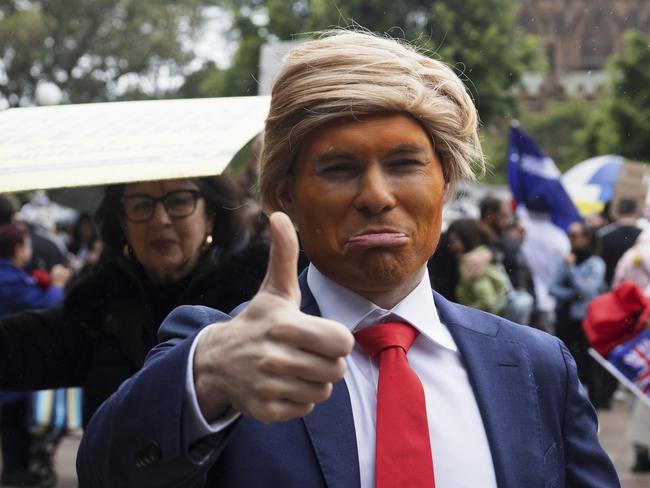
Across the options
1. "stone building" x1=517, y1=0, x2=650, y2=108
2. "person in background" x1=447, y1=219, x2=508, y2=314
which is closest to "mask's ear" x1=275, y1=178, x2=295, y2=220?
"person in background" x1=447, y1=219, x2=508, y2=314

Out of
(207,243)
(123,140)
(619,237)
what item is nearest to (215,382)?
(123,140)

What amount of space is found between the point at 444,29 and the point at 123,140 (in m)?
25.4

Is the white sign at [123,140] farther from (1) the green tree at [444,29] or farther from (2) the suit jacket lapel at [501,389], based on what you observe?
(1) the green tree at [444,29]

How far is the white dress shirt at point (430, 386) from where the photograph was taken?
1854 millimetres

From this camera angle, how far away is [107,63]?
36.6 meters

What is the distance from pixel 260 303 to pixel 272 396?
118 millimetres

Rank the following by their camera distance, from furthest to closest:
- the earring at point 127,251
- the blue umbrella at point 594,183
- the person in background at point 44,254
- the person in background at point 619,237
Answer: the blue umbrella at point 594,183, the person in background at point 619,237, the person in background at point 44,254, the earring at point 127,251

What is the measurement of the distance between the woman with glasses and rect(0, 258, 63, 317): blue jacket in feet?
11.1

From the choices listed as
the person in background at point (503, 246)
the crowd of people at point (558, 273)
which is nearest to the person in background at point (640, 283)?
the crowd of people at point (558, 273)

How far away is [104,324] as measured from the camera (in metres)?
3.25

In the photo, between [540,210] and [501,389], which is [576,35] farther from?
[501,389]

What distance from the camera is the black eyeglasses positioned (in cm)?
334

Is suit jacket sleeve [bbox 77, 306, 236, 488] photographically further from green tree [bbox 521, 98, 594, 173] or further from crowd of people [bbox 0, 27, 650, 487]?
green tree [bbox 521, 98, 594, 173]

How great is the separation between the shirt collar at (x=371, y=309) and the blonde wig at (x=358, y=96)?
0.20 meters
